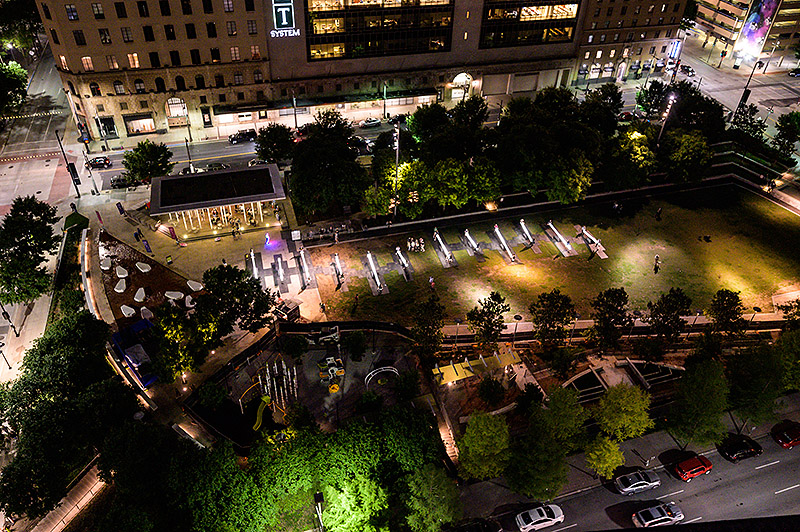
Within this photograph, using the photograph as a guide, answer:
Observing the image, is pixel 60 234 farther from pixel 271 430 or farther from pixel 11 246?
pixel 271 430

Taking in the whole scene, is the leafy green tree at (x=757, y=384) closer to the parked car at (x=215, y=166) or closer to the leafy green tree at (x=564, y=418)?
the leafy green tree at (x=564, y=418)

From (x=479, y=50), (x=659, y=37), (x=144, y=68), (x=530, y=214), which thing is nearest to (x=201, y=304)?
(x=530, y=214)

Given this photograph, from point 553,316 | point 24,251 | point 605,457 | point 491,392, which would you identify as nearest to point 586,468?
point 605,457

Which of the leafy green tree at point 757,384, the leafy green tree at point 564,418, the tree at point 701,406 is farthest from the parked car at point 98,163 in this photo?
the leafy green tree at point 757,384

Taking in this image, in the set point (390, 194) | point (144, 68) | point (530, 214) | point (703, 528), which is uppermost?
point (144, 68)

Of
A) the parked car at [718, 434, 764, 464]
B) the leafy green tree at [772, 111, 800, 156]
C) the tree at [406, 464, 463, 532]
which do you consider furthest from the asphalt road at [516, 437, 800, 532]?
the leafy green tree at [772, 111, 800, 156]

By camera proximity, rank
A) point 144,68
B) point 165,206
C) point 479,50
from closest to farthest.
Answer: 1. point 165,206
2. point 144,68
3. point 479,50

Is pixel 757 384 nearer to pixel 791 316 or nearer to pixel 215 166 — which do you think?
pixel 791 316
